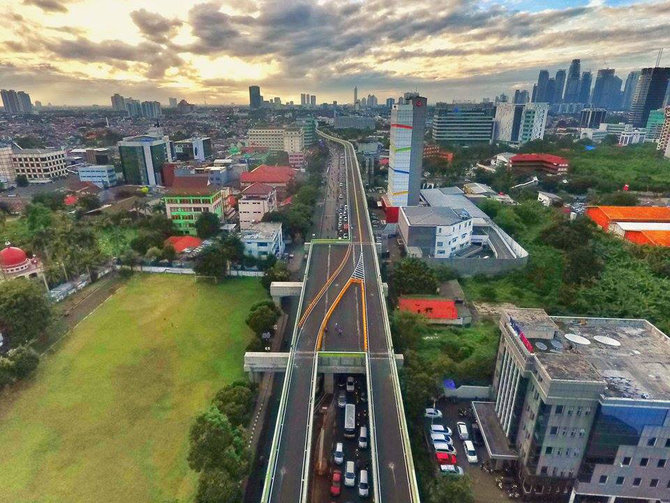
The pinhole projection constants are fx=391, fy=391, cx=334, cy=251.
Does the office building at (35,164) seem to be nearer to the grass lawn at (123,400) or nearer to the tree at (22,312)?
the grass lawn at (123,400)

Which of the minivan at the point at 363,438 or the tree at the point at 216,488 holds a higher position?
the tree at the point at 216,488

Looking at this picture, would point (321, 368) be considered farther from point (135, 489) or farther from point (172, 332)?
point (172, 332)

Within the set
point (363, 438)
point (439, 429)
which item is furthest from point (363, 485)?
point (439, 429)

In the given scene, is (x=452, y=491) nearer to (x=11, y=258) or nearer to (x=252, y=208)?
(x=11, y=258)

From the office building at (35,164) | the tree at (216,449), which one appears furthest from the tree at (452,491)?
the office building at (35,164)

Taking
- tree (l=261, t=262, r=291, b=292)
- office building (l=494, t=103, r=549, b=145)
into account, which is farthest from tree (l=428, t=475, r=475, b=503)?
office building (l=494, t=103, r=549, b=145)

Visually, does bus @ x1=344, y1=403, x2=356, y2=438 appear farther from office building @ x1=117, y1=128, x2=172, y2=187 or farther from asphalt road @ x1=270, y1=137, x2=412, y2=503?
office building @ x1=117, y1=128, x2=172, y2=187
